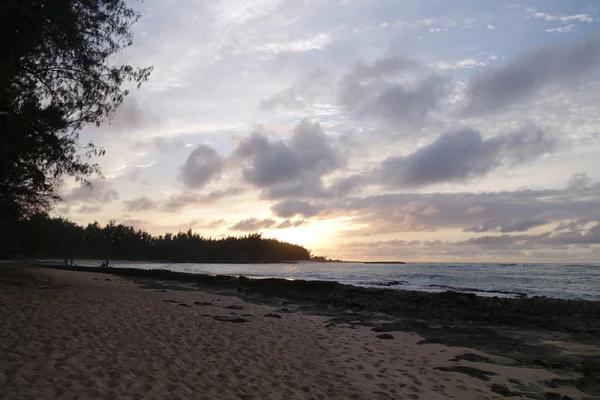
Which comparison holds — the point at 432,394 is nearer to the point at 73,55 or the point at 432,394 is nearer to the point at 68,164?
the point at 73,55

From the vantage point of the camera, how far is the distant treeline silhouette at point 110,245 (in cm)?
9838

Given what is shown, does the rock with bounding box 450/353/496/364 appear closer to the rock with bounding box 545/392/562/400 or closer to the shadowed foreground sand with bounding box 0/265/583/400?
the shadowed foreground sand with bounding box 0/265/583/400

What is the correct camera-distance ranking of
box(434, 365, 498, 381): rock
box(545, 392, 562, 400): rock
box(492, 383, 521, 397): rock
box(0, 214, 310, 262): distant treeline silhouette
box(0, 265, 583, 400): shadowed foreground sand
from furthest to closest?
box(0, 214, 310, 262): distant treeline silhouette < box(434, 365, 498, 381): rock < box(492, 383, 521, 397): rock < box(545, 392, 562, 400): rock < box(0, 265, 583, 400): shadowed foreground sand

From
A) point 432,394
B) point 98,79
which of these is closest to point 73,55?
point 98,79

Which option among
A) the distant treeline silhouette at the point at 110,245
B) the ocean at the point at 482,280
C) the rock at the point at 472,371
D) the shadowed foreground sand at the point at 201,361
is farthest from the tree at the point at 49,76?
the distant treeline silhouette at the point at 110,245

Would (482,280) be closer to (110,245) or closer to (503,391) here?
(503,391)

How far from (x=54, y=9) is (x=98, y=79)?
3.49 m

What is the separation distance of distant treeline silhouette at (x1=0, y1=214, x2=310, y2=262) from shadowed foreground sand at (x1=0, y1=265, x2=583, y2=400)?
71.3 meters

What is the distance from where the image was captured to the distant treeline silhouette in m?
98.4

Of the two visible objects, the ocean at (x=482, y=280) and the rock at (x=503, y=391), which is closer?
the rock at (x=503, y=391)

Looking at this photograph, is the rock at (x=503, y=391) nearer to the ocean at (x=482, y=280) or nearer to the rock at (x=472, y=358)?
the rock at (x=472, y=358)

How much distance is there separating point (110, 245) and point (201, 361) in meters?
153

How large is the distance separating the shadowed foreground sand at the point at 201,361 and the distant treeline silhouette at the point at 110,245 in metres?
71.3

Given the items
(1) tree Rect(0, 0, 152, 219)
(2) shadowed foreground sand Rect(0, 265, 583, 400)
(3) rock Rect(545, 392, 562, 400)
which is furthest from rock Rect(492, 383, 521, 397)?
(1) tree Rect(0, 0, 152, 219)
